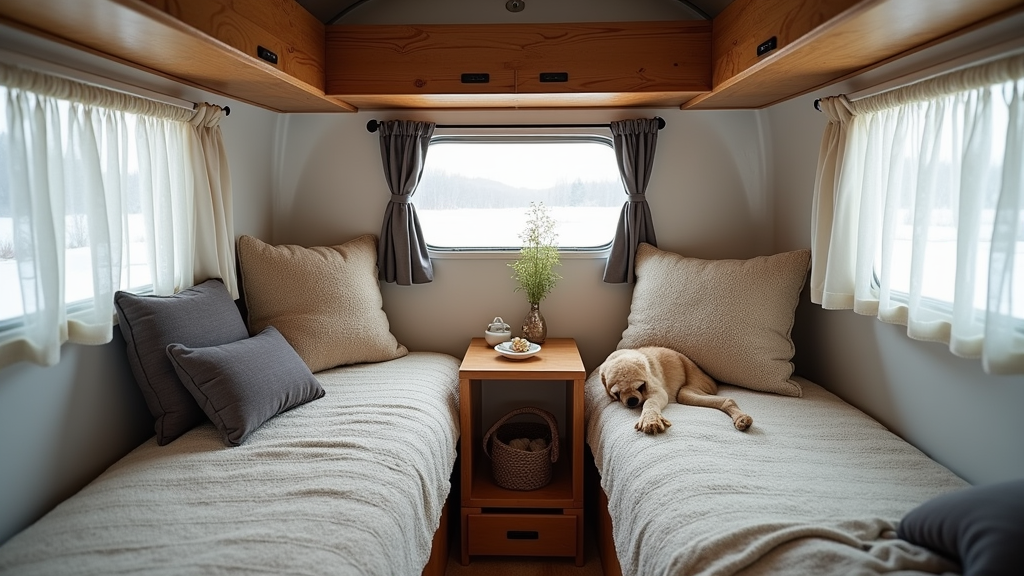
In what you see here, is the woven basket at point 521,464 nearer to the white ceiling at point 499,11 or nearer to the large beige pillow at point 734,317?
the large beige pillow at point 734,317

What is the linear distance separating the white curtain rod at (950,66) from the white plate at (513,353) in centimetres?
151

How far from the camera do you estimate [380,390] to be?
2473mm

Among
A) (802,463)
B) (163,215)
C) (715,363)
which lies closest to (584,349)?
(715,363)

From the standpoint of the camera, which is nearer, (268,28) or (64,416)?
(64,416)

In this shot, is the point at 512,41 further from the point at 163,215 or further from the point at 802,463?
the point at 802,463

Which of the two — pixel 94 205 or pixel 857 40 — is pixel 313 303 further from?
pixel 857 40

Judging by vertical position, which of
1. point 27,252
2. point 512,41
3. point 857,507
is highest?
point 512,41

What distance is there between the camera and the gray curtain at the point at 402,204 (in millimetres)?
3018

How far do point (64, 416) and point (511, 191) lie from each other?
Result: 2031 mm

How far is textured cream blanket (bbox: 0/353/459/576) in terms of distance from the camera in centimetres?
139

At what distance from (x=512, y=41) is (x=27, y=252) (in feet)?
5.76

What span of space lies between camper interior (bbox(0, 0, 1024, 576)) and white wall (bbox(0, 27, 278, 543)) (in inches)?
0.4

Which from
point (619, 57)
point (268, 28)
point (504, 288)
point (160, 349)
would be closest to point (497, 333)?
point (504, 288)

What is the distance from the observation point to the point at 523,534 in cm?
265
